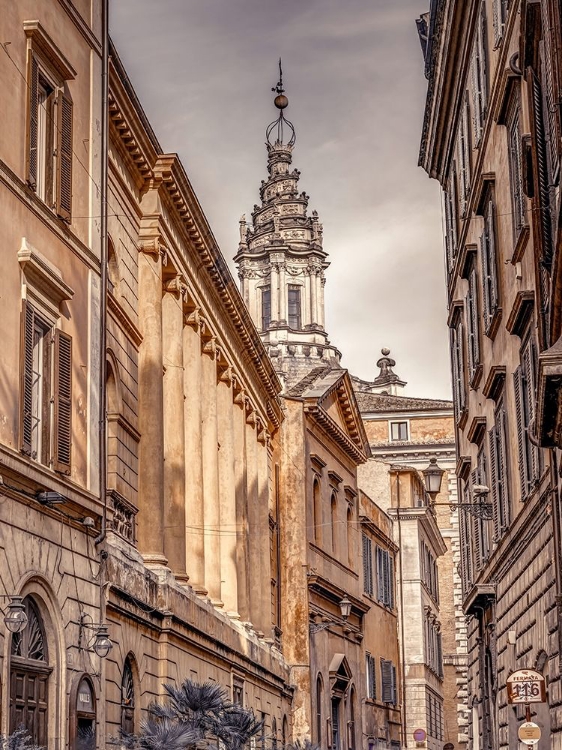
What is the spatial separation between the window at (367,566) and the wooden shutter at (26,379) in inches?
1311

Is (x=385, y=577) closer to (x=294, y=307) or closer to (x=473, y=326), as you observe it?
(x=473, y=326)

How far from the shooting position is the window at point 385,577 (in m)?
52.4

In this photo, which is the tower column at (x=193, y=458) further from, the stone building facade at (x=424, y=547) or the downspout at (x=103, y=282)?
the stone building facade at (x=424, y=547)

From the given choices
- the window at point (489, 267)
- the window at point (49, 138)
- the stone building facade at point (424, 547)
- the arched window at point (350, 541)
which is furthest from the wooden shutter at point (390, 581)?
the window at point (49, 138)

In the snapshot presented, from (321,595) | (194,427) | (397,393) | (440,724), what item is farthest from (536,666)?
(397,393)

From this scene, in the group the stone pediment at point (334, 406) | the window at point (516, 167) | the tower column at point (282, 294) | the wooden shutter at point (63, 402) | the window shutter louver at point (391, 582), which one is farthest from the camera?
the tower column at point (282, 294)

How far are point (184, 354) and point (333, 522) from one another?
55.4 ft

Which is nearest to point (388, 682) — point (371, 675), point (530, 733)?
point (371, 675)

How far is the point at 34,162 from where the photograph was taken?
60.0 ft

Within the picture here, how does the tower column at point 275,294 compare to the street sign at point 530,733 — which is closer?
the street sign at point 530,733

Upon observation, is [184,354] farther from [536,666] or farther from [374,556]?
[374,556]

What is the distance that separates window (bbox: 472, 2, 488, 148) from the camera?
2427 cm

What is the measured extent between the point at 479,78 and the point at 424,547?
116 feet

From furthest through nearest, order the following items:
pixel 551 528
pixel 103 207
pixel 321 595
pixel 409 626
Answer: pixel 409 626, pixel 321 595, pixel 103 207, pixel 551 528
